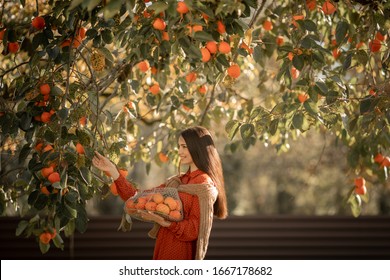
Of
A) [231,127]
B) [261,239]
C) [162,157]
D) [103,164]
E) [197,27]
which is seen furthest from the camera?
[261,239]

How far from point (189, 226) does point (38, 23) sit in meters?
0.86

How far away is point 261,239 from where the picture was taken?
203 inches

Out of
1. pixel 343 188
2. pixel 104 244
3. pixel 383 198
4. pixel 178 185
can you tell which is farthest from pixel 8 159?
pixel 343 188

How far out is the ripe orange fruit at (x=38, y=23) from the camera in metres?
2.38

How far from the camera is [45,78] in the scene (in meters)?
2.36

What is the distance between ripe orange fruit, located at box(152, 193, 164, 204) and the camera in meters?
2.21

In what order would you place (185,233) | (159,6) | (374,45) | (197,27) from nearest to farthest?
1. (159,6)
2. (197,27)
3. (185,233)
4. (374,45)

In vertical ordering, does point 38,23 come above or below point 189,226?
above

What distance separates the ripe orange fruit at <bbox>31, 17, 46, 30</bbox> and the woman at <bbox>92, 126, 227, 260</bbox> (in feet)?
1.59

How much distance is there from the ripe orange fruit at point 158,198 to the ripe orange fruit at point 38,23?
703mm

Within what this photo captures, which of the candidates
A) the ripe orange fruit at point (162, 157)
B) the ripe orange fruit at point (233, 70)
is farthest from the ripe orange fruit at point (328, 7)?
the ripe orange fruit at point (162, 157)

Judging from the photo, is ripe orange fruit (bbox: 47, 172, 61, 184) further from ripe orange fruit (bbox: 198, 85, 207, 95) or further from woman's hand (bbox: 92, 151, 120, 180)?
ripe orange fruit (bbox: 198, 85, 207, 95)

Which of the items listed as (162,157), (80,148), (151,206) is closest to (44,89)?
(80,148)

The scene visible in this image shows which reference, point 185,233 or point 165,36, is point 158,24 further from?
point 185,233
